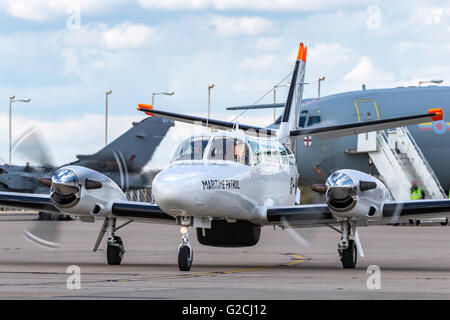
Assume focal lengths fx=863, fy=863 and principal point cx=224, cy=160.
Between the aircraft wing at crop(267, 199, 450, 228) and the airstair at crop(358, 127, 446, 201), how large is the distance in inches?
726

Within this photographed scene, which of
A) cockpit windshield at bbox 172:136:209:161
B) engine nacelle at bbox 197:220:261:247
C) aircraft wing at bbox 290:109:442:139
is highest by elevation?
aircraft wing at bbox 290:109:442:139

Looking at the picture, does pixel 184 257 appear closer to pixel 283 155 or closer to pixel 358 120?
pixel 283 155

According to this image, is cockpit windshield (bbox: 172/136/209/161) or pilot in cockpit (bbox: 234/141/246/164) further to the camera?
pilot in cockpit (bbox: 234/141/246/164)

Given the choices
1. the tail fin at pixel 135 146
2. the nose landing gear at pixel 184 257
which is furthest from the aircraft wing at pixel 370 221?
the tail fin at pixel 135 146

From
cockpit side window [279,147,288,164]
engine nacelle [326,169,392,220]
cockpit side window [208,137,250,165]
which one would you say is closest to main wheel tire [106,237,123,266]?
Result: cockpit side window [208,137,250,165]

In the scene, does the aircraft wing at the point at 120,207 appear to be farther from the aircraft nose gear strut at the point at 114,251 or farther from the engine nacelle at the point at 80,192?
the aircraft nose gear strut at the point at 114,251

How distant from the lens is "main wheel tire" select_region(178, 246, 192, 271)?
1522cm

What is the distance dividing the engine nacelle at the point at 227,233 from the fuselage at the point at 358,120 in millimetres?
16691

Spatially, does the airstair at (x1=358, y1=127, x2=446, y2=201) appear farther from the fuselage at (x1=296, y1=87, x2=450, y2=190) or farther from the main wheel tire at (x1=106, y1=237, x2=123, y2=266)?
the main wheel tire at (x1=106, y1=237, x2=123, y2=266)

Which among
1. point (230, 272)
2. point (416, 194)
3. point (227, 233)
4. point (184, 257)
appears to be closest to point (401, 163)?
point (416, 194)

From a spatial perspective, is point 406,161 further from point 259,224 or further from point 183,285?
point 183,285

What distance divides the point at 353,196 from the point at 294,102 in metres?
6.16

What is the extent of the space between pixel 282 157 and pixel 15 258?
6282mm
